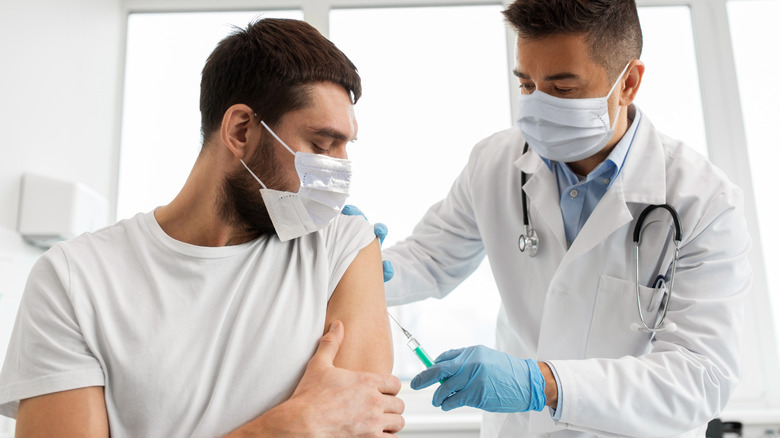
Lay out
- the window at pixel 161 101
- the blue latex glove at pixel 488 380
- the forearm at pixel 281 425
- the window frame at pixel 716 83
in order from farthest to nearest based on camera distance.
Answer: the window at pixel 161 101, the window frame at pixel 716 83, the blue latex glove at pixel 488 380, the forearm at pixel 281 425

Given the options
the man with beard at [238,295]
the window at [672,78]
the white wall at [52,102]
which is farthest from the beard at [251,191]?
the window at [672,78]

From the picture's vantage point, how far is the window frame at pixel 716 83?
2.63 m

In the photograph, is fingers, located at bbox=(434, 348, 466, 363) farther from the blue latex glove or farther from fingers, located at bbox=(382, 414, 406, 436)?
fingers, located at bbox=(382, 414, 406, 436)

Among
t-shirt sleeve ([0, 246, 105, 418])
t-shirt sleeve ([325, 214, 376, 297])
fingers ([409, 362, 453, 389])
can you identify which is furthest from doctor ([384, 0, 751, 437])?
t-shirt sleeve ([0, 246, 105, 418])

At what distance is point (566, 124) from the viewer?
1.38 m

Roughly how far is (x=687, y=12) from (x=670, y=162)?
191cm

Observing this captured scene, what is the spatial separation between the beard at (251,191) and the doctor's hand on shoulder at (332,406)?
0.28m

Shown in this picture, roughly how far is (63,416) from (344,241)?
0.55 metres

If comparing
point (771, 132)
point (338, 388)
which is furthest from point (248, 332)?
point (771, 132)

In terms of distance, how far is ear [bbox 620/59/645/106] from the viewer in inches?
56.2

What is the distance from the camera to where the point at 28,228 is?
2.11 m

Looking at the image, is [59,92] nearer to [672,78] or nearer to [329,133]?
[329,133]

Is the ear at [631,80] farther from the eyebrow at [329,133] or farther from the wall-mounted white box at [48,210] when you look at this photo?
the wall-mounted white box at [48,210]

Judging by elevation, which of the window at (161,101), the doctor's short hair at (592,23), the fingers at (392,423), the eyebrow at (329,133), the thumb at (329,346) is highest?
the window at (161,101)
